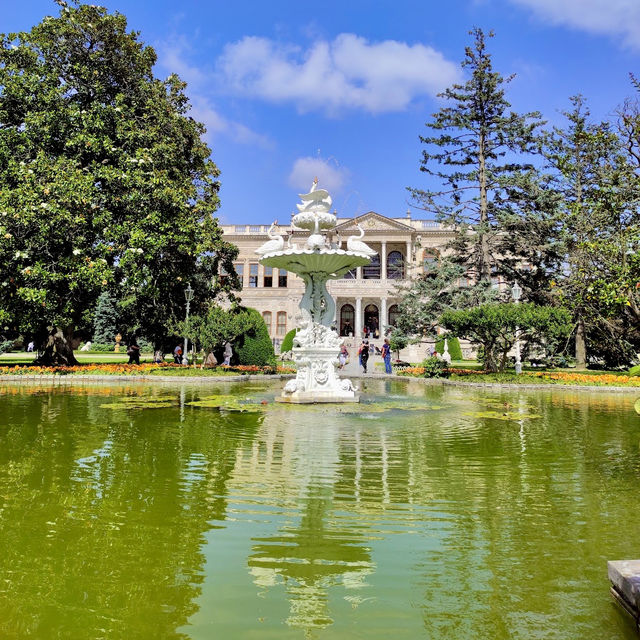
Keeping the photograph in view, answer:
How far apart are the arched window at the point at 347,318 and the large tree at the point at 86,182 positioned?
28.6 meters

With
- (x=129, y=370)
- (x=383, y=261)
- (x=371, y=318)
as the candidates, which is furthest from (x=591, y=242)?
(x=371, y=318)

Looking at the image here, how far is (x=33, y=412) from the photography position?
855cm

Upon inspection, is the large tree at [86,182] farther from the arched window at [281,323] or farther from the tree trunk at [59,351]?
the arched window at [281,323]

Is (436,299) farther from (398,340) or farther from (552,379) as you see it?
(552,379)

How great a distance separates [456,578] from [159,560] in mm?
1505

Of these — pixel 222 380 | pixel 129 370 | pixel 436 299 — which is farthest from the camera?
pixel 436 299

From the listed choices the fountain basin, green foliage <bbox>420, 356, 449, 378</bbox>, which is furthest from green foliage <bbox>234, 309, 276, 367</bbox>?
the fountain basin

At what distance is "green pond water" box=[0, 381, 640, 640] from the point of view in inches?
90.0

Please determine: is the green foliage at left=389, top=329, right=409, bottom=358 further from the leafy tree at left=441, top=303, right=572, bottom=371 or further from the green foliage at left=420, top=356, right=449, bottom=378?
the leafy tree at left=441, top=303, right=572, bottom=371

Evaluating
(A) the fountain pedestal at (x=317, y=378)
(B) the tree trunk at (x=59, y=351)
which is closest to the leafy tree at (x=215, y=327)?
(B) the tree trunk at (x=59, y=351)

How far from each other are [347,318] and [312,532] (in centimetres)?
4527

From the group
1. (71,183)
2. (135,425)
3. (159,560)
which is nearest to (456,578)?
(159,560)

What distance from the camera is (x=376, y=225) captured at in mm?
44500

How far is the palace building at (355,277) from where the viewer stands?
4403 centimetres
